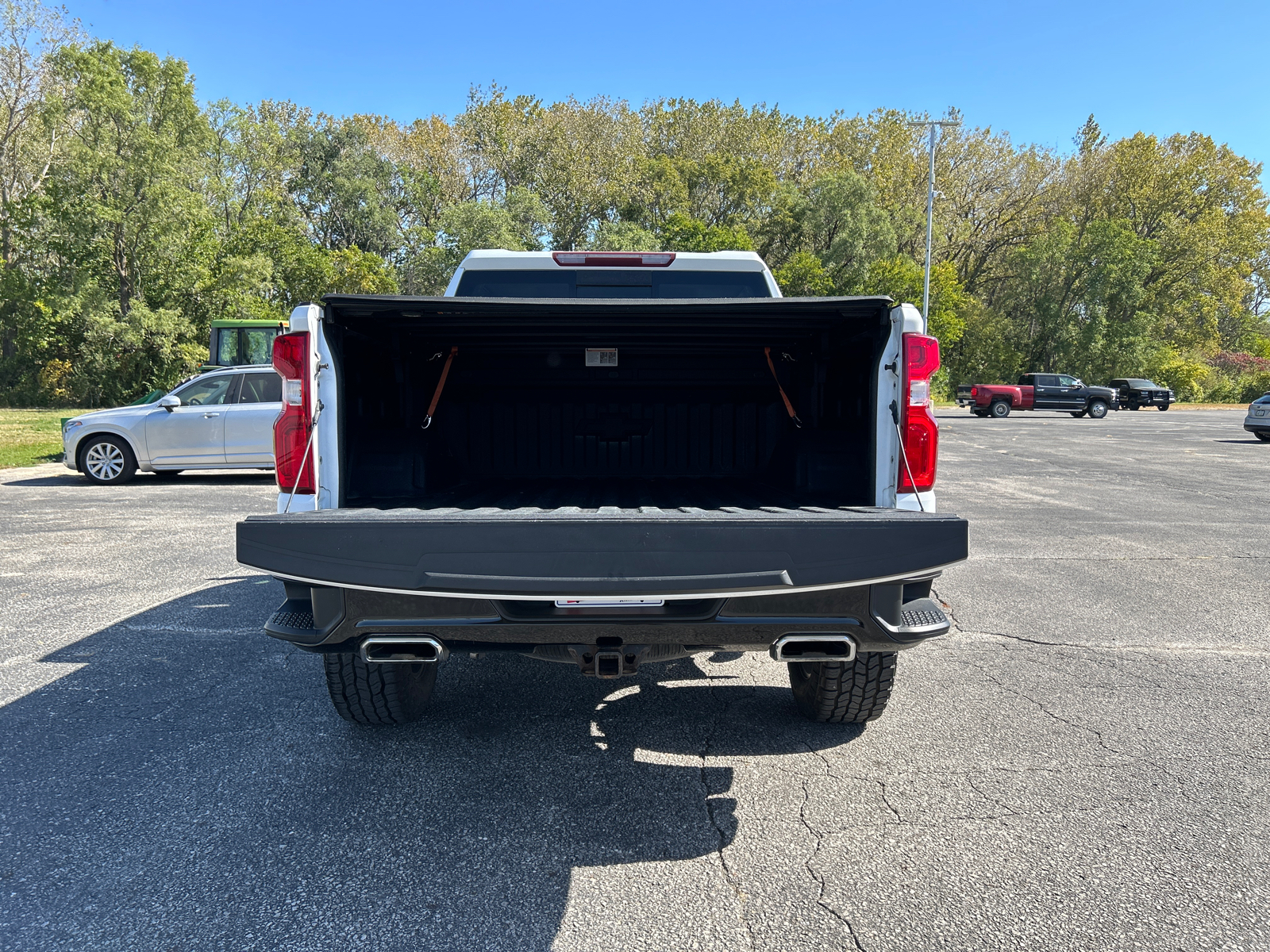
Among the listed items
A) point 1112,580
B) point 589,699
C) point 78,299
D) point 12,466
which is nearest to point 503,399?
point 589,699

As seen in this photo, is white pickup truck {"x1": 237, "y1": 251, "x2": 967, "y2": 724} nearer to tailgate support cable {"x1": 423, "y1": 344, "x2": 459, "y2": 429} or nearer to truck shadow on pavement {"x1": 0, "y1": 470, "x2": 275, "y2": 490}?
tailgate support cable {"x1": 423, "y1": 344, "x2": 459, "y2": 429}

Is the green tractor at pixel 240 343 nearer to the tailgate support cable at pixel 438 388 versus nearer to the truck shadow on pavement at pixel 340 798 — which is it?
the truck shadow on pavement at pixel 340 798

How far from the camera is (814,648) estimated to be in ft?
8.86

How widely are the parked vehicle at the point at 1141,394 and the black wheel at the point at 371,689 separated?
47471 mm

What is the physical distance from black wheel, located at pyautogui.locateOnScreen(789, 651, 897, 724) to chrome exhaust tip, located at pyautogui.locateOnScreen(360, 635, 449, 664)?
1.53 metres

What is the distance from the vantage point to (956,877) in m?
2.52

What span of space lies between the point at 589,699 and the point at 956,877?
1873 millimetres

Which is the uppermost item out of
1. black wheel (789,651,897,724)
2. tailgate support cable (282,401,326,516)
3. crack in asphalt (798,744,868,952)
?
tailgate support cable (282,401,326,516)

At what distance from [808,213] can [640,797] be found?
48541 millimetres

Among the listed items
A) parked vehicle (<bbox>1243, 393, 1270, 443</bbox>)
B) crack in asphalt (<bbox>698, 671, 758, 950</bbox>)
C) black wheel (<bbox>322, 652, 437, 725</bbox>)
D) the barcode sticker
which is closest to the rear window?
the barcode sticker

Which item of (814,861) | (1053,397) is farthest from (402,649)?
(1053,397)

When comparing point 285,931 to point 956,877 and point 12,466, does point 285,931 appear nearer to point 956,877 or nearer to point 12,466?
point 956,877

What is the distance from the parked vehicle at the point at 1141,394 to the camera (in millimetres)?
42719

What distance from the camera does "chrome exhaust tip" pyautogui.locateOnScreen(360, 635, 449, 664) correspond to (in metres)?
2.60
